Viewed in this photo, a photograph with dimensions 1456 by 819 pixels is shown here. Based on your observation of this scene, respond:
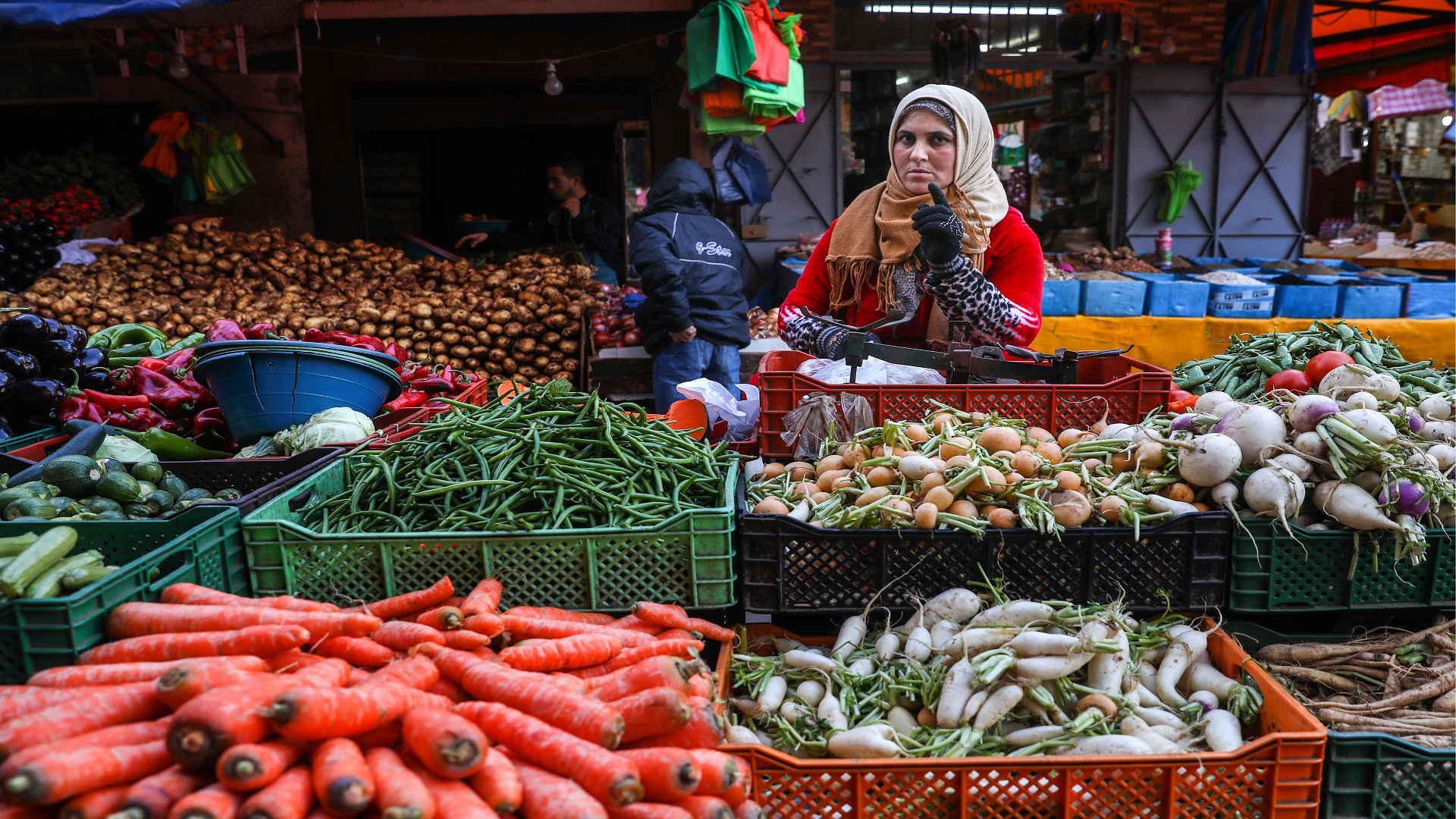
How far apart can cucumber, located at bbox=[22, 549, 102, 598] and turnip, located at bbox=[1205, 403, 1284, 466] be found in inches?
111

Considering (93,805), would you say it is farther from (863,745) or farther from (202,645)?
(863,745)

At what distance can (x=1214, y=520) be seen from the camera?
7.59 ft

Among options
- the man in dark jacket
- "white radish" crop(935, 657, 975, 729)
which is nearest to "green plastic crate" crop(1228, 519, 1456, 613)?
"white radish" crop(935, 657, 975, 729)

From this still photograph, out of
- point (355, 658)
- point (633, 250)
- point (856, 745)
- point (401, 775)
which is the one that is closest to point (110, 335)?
point (633, 250)

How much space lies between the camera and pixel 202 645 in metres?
1.89

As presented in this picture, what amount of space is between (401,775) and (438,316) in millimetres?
5781

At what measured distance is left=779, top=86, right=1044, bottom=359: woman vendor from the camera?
3436 millimetres

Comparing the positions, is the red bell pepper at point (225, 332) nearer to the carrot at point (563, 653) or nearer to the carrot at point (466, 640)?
the carrot at point (466, 640)

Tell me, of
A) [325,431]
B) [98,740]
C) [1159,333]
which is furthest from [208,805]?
[1159,333]

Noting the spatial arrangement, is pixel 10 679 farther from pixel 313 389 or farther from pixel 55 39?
pixel 55 39

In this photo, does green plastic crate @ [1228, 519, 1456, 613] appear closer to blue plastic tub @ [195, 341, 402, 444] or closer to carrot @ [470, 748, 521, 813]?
carrot @ [470, 748, 521, 813]

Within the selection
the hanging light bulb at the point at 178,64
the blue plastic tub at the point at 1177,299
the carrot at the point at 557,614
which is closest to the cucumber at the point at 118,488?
the carrot at the point at 557,614

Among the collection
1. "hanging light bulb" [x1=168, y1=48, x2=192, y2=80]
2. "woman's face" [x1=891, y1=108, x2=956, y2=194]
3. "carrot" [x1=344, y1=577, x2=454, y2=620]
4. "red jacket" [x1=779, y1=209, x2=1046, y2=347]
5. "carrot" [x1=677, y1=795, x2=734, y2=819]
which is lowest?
"carrot" [x1=677, y1=795, x2=734, y2=819]

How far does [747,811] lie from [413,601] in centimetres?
98
